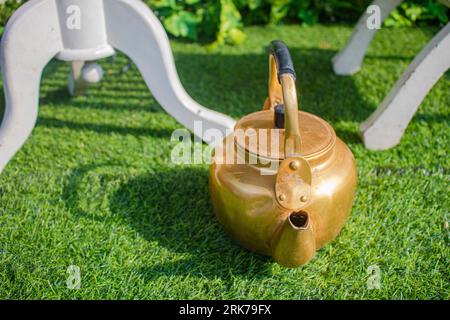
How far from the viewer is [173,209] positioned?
1485 millimetres

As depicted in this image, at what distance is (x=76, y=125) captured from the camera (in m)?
1.89

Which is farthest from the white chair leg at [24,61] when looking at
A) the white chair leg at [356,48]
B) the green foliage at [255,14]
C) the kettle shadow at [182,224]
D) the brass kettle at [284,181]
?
the white chair leg at [356,48]

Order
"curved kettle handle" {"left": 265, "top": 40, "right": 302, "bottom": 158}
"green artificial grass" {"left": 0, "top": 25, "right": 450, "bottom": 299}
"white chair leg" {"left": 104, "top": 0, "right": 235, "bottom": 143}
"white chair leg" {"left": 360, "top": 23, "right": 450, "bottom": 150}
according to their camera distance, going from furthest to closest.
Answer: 1. "white chair leg" {"left": 360, "top": 23, "right": 450, "bottom": 150}
2. "white chair leg" {"left": 104, "top": 0, "right": 235, "bottom": 143}
3. "green artificial grass" {"left": 0, "top": 25, "right": 450, "bottom": 299}
4. "curved kettle handle" {"left": 265, "top": 40, "right": 302, "bottom": 158}

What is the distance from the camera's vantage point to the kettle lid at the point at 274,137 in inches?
43.9

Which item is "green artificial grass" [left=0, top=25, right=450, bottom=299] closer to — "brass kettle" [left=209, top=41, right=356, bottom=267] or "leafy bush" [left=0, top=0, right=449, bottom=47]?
"brass kettle" [left=209, top=41, right=356, bottom=267]

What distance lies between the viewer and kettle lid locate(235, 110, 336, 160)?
1.12 m

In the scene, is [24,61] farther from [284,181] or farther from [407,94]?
[407,94]

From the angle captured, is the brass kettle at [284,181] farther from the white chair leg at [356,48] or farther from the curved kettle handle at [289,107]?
the white chair leg at [356,48]

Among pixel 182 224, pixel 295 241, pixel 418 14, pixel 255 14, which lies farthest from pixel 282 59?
pixel 418 14

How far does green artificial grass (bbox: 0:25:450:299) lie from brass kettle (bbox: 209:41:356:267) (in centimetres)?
13

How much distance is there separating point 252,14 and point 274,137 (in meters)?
1.88

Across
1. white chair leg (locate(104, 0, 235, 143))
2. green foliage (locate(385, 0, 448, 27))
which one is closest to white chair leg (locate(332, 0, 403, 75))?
green foliage (locate(385, 0, 448, 27))

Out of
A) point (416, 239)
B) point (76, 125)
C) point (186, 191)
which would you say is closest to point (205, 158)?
point (186, 191)
